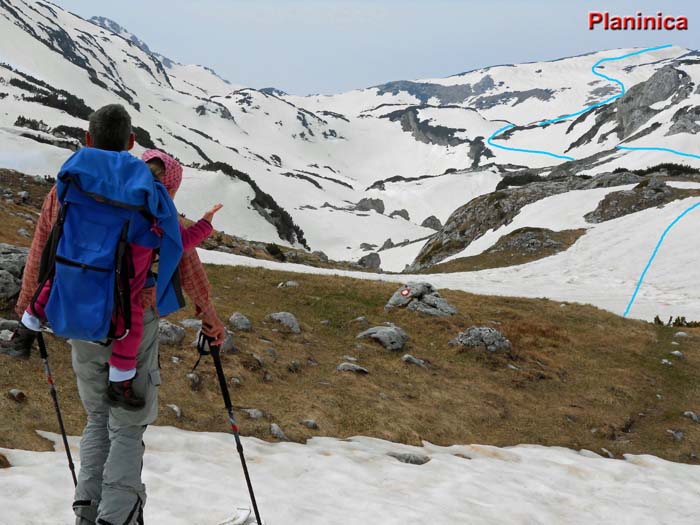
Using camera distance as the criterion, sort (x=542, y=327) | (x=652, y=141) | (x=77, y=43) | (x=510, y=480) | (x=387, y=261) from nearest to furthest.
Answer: (x=510, y=480) < (x=542, y=327) < (x=387, y=261) < (x=652, y=141) < (x=77, y=43)

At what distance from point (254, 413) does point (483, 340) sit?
10.6 meters

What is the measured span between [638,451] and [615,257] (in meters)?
29.7

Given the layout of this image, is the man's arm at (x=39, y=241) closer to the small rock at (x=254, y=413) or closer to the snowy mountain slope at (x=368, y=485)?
the snowy mountain slope at (x=368, y=485)

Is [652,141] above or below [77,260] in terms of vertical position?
above

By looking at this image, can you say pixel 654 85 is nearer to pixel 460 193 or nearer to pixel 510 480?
pixel 460 193

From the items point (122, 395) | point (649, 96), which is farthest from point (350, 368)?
point (649, 96)

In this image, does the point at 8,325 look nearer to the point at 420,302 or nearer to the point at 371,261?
the point at 420,302

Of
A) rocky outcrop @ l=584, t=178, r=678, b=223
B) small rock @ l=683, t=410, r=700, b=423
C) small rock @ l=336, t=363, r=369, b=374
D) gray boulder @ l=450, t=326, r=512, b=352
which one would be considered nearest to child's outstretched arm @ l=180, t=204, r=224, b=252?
small rock @ l=336, t=363, r=369, b=374

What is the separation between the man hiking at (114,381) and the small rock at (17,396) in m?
4.93

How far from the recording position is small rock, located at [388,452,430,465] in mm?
10117

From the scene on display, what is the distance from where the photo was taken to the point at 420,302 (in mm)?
22391

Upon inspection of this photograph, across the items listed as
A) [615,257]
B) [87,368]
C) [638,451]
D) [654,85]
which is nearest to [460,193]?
[654,85]

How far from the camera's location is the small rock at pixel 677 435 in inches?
536

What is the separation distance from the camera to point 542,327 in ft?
72.8
